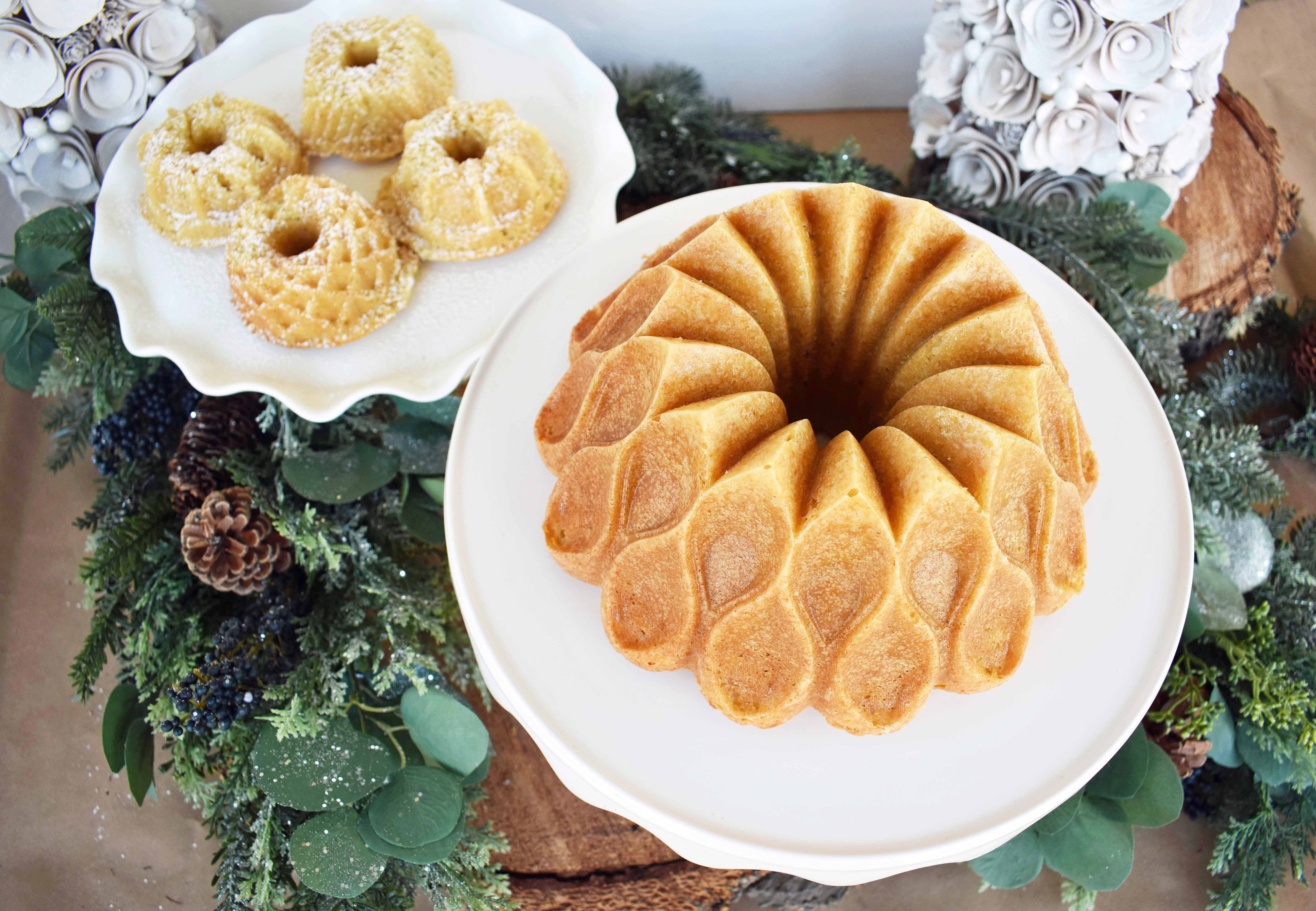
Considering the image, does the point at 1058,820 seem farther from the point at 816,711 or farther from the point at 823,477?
the point at 823,477

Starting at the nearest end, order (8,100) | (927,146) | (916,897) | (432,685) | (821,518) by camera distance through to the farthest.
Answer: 1. (821,518)
2. (432,685)
3. (916,897)
4. (8,100)
5. (927,146)

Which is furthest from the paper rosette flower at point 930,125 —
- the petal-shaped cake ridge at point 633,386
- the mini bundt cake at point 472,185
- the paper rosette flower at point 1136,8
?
the petal-shaped cake ridge at point 633,386

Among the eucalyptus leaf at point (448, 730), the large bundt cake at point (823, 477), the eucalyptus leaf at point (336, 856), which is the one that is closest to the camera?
the large bundt cake at point (823, 477)

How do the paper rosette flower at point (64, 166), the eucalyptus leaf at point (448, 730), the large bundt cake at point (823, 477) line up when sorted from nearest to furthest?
the large bundt cake at point (823, 477) → the eucalyptus leaf at point (448, 730) → the paper rosette flower at point (64, 166)

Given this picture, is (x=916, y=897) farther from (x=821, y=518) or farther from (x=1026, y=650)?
(x=821, y=518)

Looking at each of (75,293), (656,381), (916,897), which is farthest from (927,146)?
(75,293)

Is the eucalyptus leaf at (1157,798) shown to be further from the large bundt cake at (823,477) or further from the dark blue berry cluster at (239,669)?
the dark blue berry cluster at (239,669)

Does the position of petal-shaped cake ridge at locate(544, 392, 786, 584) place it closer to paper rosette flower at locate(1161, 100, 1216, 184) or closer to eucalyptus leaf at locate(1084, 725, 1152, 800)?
eucalyptus leaf at locate(1084, 725, 1152, 800)
